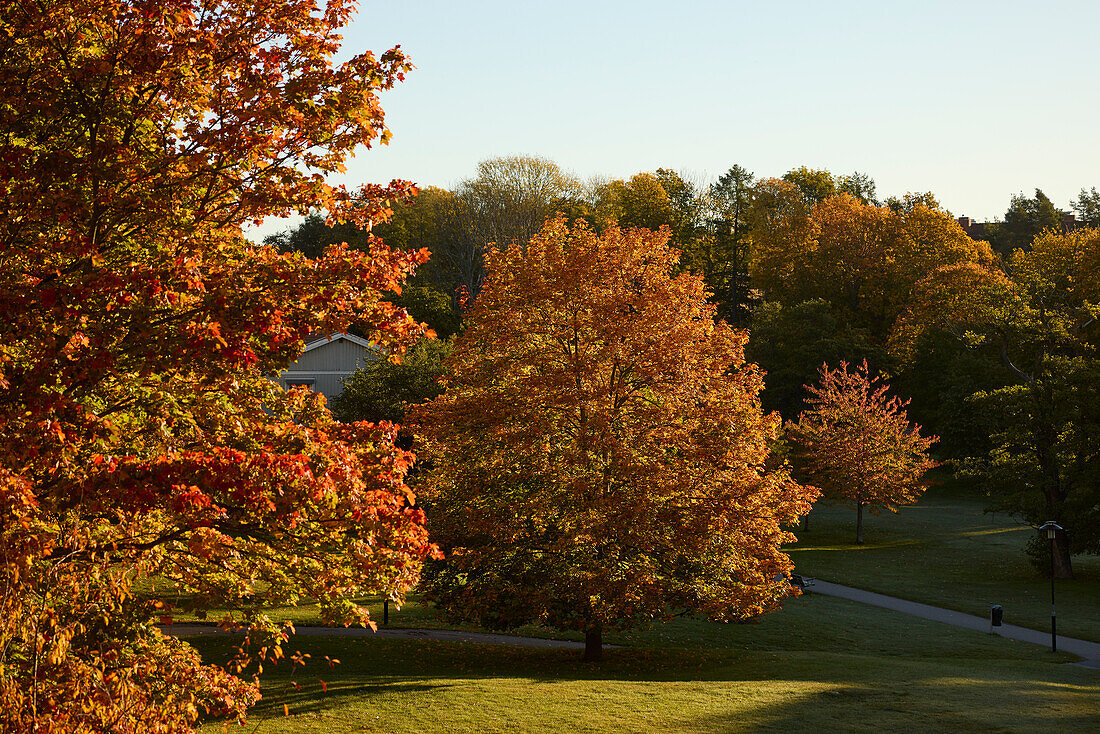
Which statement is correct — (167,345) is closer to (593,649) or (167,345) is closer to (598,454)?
(598,454)

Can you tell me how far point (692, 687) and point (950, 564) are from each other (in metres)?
29.4

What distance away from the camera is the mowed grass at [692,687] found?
14070mm

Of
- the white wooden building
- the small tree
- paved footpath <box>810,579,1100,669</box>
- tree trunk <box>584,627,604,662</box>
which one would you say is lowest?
paved footpath <box>810,579,1100,669</box>

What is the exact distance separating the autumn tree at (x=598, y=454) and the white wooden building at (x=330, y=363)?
97.1ft

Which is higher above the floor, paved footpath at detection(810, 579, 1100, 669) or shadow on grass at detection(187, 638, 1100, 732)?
shadow on grass at detection(187, 638, 1100, 732)

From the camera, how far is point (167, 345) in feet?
26.2

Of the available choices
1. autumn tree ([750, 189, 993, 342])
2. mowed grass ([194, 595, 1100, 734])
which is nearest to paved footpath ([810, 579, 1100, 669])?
mowed grass ([194, 595, 1100, 734])

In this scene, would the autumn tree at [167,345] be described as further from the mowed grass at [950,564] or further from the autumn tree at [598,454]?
the mowed grass at [950,564]

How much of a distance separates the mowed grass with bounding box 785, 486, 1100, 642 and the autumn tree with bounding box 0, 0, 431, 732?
26.4m

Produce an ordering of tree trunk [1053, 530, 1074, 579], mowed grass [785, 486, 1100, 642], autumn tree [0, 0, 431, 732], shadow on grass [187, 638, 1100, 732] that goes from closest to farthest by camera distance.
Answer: autumn tree [0, 0, 431, 732]
shadow on grass [187, 638, 1100, 732]
mowed grass [785, 486, 1100, 642]
tree trunk [1053, 530, 1074, 579]

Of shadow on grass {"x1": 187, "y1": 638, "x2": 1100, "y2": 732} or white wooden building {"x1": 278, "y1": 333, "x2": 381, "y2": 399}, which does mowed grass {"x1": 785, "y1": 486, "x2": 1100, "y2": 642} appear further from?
white wooden building {"x1": 278, "y1": 333, "x2": 381, "y2": 399}

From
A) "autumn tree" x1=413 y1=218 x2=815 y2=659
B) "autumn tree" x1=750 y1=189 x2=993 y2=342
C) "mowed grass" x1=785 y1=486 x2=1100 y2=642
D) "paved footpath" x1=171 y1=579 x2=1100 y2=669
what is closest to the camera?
"autumn tree" x1=413 y1=218 x2=815 y2=659

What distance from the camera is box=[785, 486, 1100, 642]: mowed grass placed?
32.0 meters

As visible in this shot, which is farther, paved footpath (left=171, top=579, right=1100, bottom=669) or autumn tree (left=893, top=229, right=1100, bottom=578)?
autumn tree (left=893, top=229, right=1100, bottom=578)
